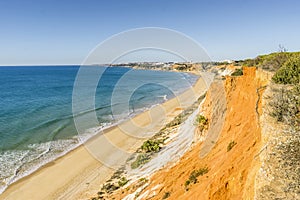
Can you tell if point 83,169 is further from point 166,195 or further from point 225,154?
point 225,154

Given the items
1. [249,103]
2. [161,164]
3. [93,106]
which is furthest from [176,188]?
[93,106]

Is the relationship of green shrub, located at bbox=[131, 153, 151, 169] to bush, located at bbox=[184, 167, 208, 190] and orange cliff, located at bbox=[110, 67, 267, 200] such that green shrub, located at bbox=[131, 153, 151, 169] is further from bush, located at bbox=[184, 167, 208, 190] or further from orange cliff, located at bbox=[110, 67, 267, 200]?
bush, located at bbox=[184, 167, 208, 190]

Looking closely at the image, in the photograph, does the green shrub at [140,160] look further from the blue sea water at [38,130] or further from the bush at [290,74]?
the bush at [290,74]

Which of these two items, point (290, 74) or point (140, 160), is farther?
point (140, 160)

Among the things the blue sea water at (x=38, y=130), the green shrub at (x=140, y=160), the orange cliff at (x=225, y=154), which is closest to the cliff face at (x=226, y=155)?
the orange cliff at (x=225, y=154)

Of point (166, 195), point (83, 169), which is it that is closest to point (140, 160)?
point (83, 169)

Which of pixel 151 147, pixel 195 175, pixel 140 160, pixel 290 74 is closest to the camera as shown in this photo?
pixel 290 74
